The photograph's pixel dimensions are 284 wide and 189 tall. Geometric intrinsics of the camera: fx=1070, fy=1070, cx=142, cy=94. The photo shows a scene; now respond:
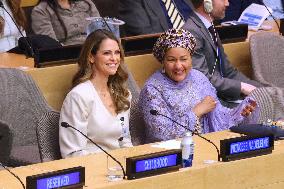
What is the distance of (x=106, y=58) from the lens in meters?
6.00

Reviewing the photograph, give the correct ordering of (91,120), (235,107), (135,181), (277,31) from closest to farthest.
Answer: (135,181) < (91,120) < (235,107) < (277,31)

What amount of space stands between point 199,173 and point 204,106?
1.52 metres

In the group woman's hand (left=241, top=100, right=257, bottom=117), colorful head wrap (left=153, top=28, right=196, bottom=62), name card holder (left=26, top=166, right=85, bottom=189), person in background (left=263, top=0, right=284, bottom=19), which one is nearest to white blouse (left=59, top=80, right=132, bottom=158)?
colorful head wrap (left=153, top=28, right=196, bottom=62)

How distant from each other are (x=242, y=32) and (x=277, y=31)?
0.65 metres

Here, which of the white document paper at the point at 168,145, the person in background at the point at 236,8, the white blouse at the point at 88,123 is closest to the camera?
the white document paper at the point at 168,145

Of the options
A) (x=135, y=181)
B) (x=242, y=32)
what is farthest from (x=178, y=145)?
(x=242, y=32)

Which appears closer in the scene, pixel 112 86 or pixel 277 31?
pixel 112 86

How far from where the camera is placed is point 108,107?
597 cm

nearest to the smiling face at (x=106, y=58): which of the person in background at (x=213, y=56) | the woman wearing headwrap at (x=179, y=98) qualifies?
the woman wearing headwrap at (x=179, y=98)

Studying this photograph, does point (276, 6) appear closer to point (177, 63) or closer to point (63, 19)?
point (63, 19)

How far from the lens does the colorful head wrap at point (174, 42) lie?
6.32 meters

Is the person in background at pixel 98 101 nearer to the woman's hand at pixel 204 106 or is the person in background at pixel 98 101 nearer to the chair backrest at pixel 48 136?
the chair backrest at pixel 48 136

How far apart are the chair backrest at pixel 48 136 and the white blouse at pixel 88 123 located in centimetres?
5

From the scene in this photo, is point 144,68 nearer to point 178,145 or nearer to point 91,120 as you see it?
point 91,120
